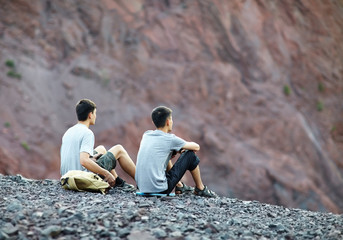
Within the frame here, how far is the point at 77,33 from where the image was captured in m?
18.7

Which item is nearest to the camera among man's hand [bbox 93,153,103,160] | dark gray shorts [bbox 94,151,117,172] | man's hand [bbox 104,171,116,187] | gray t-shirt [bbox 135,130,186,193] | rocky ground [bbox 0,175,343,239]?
rocky ground [bbox 0,175,343,239]

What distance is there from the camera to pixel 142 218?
16.0 ft

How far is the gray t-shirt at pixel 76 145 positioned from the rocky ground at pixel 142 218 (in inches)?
16.3

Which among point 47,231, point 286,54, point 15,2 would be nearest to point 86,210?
point 47,231

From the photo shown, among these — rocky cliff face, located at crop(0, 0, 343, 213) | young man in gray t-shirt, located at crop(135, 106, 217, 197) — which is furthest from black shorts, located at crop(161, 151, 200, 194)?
rocky cliff face, located at crop(0, 0, 343, 213)

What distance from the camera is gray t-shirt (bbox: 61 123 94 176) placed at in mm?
6582

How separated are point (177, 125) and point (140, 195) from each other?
38.8 ft

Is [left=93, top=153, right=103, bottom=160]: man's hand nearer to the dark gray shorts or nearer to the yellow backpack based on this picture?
the dark gray shorts

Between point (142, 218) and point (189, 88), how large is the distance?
14586 millimetres

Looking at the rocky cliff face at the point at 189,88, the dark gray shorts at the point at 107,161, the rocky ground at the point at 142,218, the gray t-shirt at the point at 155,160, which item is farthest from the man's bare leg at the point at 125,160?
the rocky cliff face at the point at 189,88

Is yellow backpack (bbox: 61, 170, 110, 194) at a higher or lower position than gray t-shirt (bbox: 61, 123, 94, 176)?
lower

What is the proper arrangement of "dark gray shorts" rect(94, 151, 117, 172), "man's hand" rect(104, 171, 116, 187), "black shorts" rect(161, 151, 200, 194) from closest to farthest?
"black shorts" rect(161, 151, 200, 194) < "man's hand" rect(104, 171, 116, 187) < "dark gray shorts" rect(94, 151, 117, 172)

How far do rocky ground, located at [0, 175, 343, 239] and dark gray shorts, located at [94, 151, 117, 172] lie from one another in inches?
15.5

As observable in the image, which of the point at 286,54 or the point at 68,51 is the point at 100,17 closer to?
the point at 68,51
